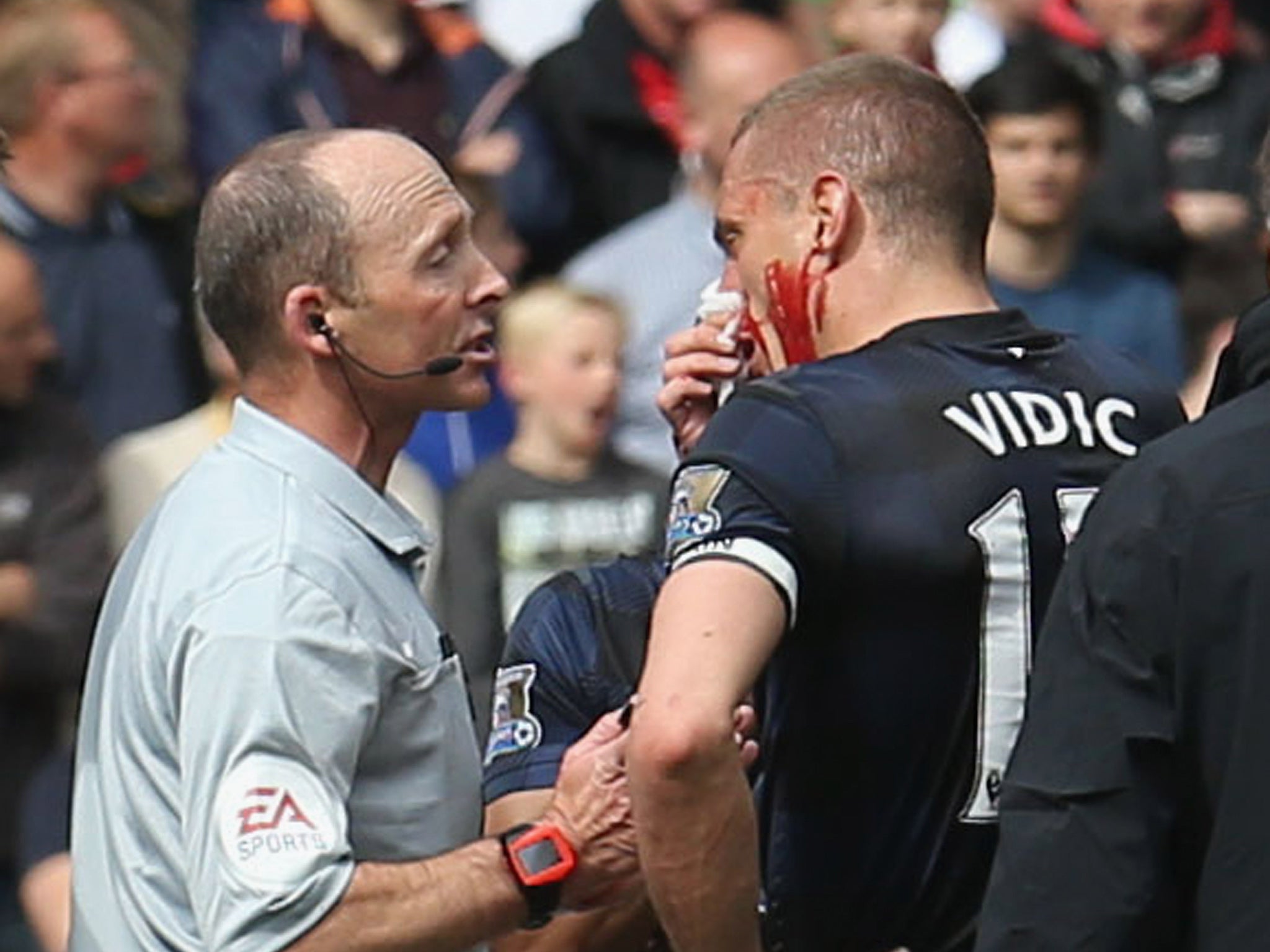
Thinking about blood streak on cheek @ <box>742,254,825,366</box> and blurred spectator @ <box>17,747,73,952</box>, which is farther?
blurred spectator @ <box>17,747,73,952</box>

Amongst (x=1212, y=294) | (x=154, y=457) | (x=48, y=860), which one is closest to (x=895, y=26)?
(x=1212, y=294)

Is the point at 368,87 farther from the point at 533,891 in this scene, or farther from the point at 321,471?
the point at 533,891

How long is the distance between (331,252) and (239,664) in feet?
2.13

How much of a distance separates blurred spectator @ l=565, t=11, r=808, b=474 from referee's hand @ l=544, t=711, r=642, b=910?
376cm

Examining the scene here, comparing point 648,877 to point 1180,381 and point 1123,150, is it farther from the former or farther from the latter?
point 1123,150

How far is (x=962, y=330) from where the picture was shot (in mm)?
4172

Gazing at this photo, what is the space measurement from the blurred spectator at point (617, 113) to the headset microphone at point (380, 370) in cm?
447

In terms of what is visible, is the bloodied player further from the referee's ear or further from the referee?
the referee

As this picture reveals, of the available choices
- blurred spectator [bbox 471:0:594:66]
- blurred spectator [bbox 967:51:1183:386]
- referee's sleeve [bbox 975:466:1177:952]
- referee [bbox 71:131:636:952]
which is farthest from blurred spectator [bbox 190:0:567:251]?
referee's sleeve [bbox 975:466:1177:952]

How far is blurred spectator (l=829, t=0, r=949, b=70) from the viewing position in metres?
8.24

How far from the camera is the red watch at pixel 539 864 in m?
4.08

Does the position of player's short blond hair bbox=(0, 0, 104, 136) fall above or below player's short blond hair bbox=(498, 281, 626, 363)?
above

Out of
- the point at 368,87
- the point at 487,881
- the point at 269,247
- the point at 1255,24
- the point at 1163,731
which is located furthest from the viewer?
the point at 1255,24

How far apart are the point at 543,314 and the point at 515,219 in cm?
93
